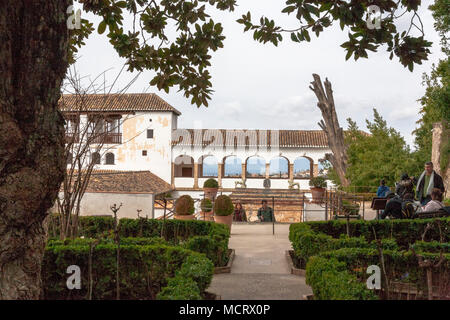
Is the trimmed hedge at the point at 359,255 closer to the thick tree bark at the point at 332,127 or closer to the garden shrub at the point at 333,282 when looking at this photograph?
the garden shrub at the point at 333,282

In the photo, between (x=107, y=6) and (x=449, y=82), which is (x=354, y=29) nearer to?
(x=107, y=6)

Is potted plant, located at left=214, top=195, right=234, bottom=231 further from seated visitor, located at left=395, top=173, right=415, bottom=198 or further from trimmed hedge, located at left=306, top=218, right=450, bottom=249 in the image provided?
seated visitor, located at left=395, top=173, right=415, bottom=198

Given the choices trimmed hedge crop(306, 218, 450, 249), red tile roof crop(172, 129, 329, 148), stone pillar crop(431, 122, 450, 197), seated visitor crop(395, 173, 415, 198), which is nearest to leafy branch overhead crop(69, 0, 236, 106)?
trimmed hedge crop(306, 218, 450, 249)

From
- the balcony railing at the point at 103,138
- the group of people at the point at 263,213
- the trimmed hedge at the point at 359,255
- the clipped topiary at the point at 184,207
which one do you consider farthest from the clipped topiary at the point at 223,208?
the balcony railing at the point at 103,138

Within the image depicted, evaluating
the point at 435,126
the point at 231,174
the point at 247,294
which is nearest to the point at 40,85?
the point at 247,294

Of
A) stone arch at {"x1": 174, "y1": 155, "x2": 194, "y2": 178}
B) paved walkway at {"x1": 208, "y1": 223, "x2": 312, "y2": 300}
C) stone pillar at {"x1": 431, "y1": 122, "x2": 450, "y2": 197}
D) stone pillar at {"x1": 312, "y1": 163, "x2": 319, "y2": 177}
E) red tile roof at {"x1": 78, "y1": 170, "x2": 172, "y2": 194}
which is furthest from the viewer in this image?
stone arch at {"x1": 174, "y1": 155, "x2": 194, "y2": 178}

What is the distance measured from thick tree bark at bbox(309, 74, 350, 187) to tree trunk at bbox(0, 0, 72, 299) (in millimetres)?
20113

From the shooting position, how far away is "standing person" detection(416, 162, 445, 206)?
321 inches

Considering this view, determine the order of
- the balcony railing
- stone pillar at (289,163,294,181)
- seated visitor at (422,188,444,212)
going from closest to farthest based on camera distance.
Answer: the balcony railing
seated visitor at (422,188,444,212)
stone pillar at (289,163,294,181)

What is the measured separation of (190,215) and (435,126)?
40.8 feet

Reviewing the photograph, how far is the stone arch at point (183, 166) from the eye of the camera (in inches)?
1272

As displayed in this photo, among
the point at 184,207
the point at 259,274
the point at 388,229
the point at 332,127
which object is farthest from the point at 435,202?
the point at 332,127

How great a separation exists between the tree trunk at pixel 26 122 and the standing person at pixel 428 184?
25.2 ft

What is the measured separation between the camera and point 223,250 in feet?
21.3
